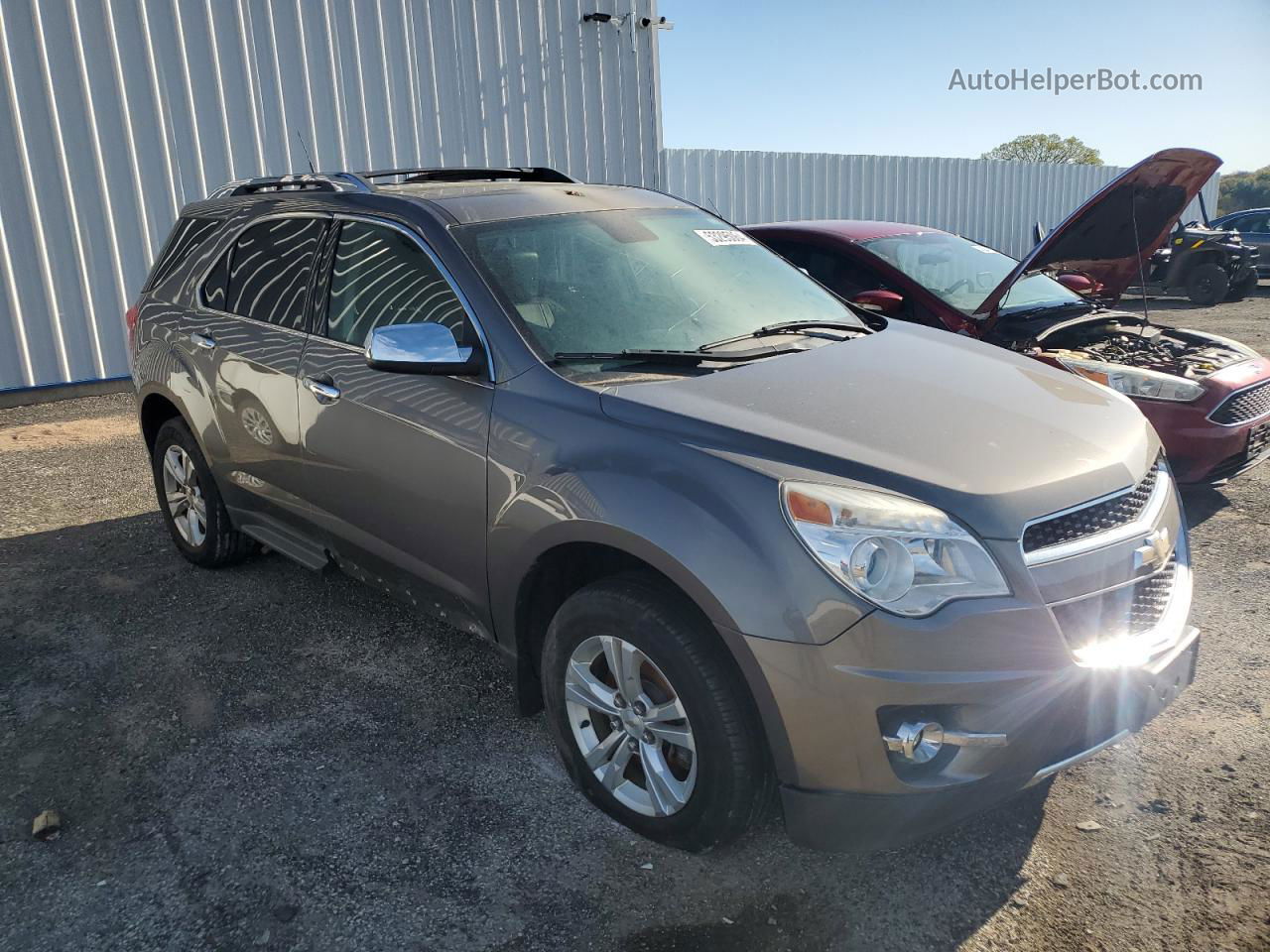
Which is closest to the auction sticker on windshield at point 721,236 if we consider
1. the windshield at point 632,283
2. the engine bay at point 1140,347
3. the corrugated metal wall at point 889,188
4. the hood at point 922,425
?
the windshield at point 632,283

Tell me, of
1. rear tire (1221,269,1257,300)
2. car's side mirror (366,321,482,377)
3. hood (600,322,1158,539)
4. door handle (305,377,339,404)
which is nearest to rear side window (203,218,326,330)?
door handle (305,377,339,404)

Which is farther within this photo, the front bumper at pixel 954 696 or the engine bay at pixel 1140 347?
the engine bay at pixel 1140 347

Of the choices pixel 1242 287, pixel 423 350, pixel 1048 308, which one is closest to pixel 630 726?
pixel 423 350

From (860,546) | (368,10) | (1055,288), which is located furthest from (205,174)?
(860,546)

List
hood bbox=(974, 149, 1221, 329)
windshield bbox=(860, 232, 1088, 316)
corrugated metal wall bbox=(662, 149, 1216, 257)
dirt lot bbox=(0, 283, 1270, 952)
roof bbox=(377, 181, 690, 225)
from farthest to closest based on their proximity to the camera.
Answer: corrugated metal wall bbox=(662, 149, 1216, 257), windshield bbox=(860, 232, 1088, 316), hood bbox=(974, 149, 1221, 329), roof bbox=(377, 181, 690, 225), dirt lot bbox=(0, 283, 1270, 952)

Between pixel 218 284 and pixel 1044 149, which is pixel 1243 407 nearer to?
pixel 218 284

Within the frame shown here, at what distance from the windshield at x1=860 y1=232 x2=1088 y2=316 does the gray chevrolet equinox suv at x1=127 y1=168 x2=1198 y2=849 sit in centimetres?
259

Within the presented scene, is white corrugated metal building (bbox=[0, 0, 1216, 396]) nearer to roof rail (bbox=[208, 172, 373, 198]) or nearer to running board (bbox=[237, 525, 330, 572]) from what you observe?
roof rail (bbox=[208, 172, 373, 198])

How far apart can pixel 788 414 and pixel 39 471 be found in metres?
6.52

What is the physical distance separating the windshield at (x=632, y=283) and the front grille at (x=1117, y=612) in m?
1.40

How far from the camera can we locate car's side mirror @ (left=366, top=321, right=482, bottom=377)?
2949 mm

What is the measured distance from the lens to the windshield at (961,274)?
243 inches

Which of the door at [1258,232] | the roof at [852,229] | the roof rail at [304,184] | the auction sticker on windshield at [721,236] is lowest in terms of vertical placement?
the door at [1258,232]

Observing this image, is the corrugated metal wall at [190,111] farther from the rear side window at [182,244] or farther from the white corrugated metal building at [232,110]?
the rear side window at [182,244]
